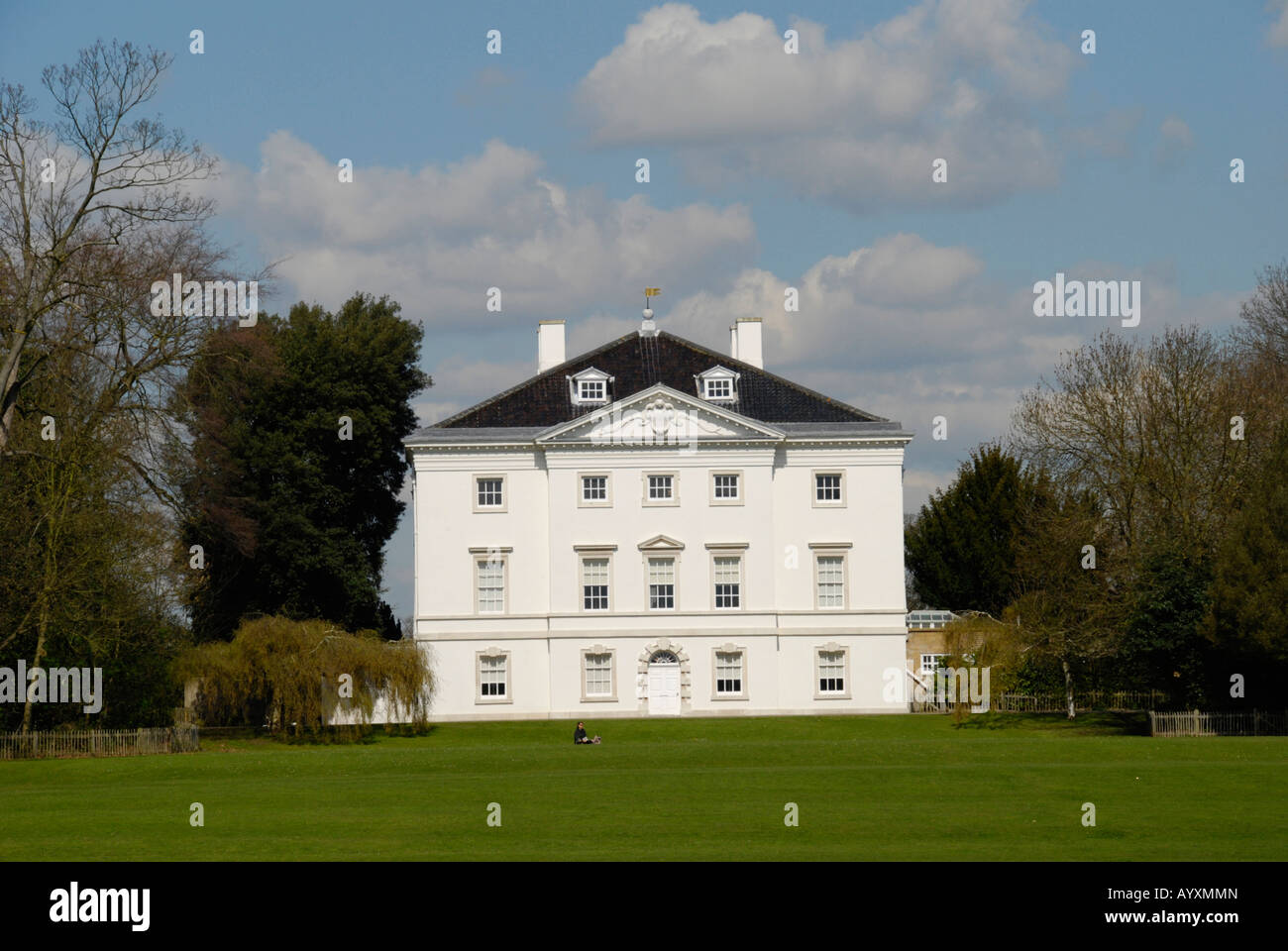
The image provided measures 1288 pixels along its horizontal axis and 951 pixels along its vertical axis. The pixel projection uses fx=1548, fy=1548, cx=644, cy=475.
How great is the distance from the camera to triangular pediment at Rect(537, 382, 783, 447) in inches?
2087

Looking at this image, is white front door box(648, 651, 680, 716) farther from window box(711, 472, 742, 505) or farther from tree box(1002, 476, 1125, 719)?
tree box(1002, 476, 1125, 719)

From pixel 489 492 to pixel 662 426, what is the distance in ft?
21.1

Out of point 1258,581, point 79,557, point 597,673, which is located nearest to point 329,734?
point 79,557

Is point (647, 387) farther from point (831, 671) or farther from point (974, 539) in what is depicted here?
point (974, 539)

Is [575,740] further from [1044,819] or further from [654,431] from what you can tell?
[1044,819]

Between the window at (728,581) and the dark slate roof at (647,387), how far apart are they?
5.20 m

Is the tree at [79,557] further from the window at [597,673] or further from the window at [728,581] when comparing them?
the window at [728,581]

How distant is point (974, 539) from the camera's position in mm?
71000

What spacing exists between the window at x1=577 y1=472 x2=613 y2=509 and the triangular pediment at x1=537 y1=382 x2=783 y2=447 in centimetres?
121

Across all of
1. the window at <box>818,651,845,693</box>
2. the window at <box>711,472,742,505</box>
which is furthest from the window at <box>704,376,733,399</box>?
the window at <box>818,651,845,693</box>

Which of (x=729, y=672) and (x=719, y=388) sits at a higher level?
(x=719, y=388)

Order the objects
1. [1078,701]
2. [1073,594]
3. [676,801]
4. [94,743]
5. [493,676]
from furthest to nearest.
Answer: [493,676] < [1078,701] < [1073,594] < [94,743] < [676,801]

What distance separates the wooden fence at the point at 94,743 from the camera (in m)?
39.6

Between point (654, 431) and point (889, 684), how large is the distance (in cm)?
1197
